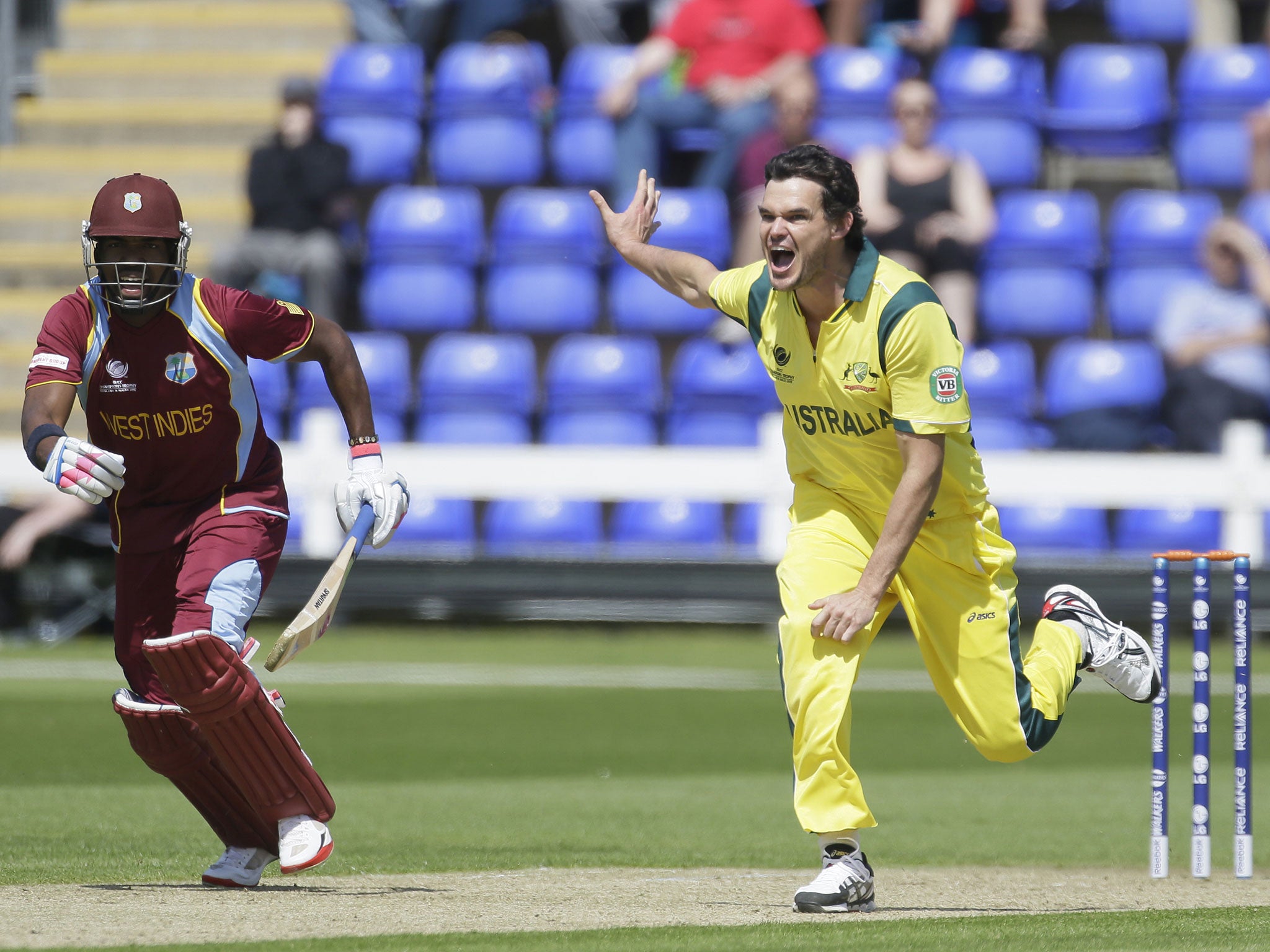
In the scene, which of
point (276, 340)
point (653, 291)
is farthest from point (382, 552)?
point (276, 340)

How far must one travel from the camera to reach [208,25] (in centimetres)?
1705

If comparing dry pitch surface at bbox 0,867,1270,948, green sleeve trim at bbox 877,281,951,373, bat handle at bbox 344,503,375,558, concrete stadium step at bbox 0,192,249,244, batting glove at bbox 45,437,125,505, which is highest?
concrete stadium step at bbox 0,192,249,244

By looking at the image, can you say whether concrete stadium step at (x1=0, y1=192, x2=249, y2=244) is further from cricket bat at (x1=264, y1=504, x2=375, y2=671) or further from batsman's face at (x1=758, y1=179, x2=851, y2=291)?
batsman's face at (x1=758, y1=179, x2=851, y2=291)

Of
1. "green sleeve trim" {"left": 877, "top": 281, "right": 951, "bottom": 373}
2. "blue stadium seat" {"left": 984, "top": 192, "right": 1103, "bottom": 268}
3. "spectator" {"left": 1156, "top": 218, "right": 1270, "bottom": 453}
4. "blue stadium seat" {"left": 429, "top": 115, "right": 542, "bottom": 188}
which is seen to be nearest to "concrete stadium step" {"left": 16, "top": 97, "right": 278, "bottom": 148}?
"blue stadium seat" {"left": 429, "top": 115, "right": 542, "bottom": 188}

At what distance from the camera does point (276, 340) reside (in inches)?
204

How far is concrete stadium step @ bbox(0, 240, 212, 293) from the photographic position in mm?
15148

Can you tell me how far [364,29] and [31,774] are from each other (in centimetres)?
1006

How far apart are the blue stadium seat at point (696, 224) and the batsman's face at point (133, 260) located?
870cm

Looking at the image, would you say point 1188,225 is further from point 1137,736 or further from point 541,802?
point 541,802

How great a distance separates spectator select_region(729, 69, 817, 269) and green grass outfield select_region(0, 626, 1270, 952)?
10.7ft

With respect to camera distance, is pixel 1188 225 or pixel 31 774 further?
pixel 1188 225

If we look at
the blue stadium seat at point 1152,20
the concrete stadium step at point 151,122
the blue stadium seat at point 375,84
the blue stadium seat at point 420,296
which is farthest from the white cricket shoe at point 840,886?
the concrete stadium step at point 151,122

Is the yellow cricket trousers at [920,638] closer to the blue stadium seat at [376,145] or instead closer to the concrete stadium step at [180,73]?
the blue stadium seat at [376,145]

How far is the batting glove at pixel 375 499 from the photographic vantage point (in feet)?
17.1
